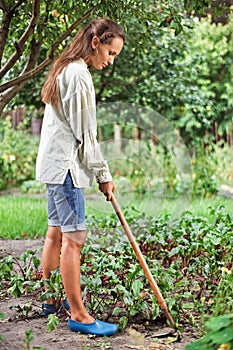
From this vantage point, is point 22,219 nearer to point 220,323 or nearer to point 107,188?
point 107,188

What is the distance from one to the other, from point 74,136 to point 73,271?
60cm

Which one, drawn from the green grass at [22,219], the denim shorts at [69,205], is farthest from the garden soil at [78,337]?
the green grass at [22,219]

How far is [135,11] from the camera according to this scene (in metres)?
4.08

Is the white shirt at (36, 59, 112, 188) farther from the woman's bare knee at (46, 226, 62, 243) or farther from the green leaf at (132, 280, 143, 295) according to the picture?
the green leaf at (132, 280, 143, 295)

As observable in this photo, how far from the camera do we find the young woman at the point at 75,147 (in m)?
3.01

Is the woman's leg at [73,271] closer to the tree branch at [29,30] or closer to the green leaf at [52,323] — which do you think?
the green leaf at [52,323]

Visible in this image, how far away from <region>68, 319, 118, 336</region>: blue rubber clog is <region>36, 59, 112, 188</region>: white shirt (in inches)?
24.4

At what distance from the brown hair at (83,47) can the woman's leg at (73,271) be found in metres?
0.61

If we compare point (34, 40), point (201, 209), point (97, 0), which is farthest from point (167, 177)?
point (97, 0)

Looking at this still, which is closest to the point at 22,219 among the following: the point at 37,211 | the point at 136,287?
the point at 37,211

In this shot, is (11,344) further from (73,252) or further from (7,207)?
(7,207)

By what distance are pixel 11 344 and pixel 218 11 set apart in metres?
2.26

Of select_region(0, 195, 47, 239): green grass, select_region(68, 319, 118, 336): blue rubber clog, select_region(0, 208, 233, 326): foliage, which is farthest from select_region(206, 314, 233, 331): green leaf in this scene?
select_region(0, 195, 47, 239): green grass

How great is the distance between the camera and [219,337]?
228cm
